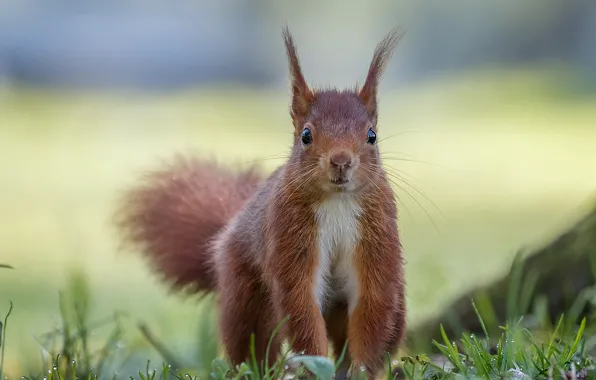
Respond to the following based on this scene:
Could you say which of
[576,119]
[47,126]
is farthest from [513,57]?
[47,126]

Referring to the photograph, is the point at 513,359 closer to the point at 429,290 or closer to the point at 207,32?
the point at 429,290

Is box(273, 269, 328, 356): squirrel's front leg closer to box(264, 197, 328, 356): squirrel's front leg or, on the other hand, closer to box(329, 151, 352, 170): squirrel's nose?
box(264, 197, 328, 356): squirrel's front leg

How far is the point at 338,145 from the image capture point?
2166 mm

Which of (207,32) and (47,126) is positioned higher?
(207,32)

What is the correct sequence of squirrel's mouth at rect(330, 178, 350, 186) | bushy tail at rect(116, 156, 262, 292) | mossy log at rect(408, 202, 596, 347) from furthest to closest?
mossy log at rect(408, 202, 596, 347), bushy tail at rect(116, 156, 262, 292), squirrel's mouth at rect(330, 178, 350, 186)

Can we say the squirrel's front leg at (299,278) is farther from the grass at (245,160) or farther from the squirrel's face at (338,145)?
the grass at (245,160)

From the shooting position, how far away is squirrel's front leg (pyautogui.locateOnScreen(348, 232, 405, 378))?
7.39ft

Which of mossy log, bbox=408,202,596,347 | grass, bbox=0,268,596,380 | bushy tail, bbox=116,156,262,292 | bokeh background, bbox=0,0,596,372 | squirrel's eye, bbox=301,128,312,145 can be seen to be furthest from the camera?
bokeh background, bbox=0,0,596,372

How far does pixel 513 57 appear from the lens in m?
7.32

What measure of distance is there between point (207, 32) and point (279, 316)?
554 centimetres

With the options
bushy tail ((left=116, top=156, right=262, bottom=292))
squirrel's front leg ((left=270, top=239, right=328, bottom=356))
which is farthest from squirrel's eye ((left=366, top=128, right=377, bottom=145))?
bushy tail ((left=116, top=156, right=262, bottom=292))

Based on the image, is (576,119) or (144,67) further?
(144,67)

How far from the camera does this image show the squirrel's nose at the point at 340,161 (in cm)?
211

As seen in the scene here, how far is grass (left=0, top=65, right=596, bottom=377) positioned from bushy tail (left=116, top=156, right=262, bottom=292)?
23.2 inches
